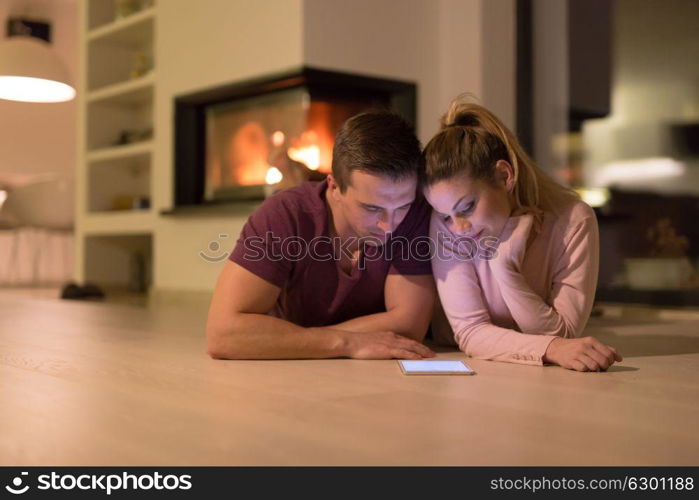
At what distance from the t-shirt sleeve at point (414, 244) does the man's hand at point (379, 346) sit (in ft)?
0.54

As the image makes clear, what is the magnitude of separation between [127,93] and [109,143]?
464mm

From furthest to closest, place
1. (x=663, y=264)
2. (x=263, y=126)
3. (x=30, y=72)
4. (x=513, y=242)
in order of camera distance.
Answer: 1. (x=30, y=72)
2. (x=263, y=126)
3. (x=663, y=264)
4. (x=513, y=242)

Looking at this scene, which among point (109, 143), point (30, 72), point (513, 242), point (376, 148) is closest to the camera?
point (376, 148)

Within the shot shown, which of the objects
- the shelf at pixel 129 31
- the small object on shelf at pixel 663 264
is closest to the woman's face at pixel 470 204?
the small object on shelf at pixel 663 264

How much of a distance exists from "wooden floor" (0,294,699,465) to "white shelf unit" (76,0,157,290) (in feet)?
10.3

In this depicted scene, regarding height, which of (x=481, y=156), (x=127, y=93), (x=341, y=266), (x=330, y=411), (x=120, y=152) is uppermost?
(x=127, y=93)

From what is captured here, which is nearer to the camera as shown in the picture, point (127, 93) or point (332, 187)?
point (332, 187)

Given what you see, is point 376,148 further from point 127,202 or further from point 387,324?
point 127,202

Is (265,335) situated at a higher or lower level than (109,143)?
lower

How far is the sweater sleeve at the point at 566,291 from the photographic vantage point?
1782mm

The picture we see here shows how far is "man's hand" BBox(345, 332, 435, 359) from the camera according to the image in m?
1.82

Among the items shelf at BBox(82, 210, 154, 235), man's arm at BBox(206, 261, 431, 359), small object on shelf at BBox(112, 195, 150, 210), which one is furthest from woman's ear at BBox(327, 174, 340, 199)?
small object on shelf at BBox(112, 195, 150, 210)

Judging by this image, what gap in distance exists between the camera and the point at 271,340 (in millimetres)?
1792

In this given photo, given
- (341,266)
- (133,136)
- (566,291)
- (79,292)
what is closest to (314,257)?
(341,266)
